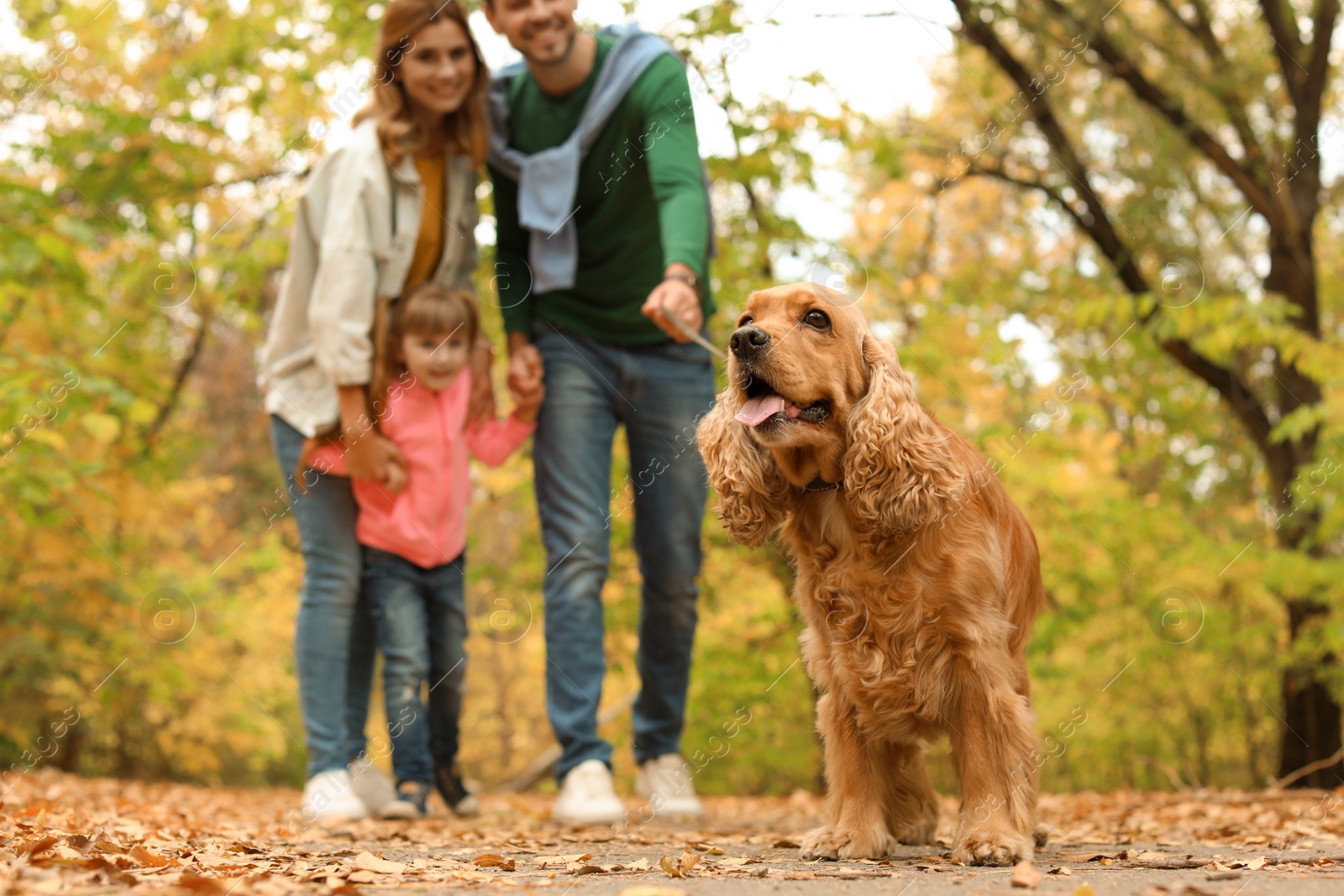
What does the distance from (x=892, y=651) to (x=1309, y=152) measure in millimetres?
6851

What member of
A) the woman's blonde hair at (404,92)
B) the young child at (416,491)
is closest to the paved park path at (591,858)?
the young child at (416,491)

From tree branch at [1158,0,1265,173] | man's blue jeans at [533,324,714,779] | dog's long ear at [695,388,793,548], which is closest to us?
dog's long ear at [695,388,793,548]

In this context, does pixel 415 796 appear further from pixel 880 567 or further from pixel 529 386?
pixel 880 567

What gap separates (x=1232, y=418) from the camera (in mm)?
8695

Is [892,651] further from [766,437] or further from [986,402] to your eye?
[986,402]

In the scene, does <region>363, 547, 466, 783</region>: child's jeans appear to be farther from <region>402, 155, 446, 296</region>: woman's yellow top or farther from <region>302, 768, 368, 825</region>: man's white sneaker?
<region>402, 155, 446, 296</region>: woman's yellow top

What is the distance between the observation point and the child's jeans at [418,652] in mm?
3955

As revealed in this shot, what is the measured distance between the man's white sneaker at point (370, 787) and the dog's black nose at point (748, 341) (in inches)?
87.6

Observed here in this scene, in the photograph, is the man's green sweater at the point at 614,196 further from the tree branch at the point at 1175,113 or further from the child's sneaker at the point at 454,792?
the tree branch at the point at 1175,113

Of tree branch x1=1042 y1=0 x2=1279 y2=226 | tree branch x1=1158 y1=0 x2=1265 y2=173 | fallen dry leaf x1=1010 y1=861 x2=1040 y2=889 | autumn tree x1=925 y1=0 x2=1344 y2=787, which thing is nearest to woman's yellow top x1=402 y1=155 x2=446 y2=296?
fallen dry leaf x1=1010 y1=861 x2=1040 y2=889

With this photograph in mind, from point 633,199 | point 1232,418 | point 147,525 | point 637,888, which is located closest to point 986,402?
point 1232,418

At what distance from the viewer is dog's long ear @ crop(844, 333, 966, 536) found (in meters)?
2.62

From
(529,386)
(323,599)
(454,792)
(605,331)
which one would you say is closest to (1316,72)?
(605,331)

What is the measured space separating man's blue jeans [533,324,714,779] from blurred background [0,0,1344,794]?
1896 mm
